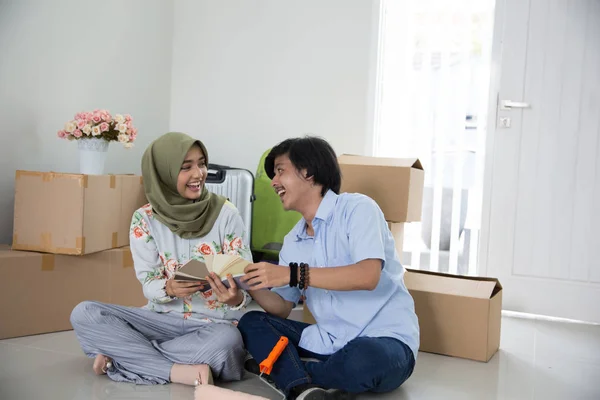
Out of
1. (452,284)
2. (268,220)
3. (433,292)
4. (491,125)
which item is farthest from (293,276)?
(491,125)

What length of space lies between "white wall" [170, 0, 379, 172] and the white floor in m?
1.71

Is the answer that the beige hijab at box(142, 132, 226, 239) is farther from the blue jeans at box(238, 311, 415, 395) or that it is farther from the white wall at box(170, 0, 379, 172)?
the white wall at box(170, 0, 379, 172)

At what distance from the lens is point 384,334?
1.94 m

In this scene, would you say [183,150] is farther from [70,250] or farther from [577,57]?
[577,57]

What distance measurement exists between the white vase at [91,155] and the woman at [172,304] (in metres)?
0.85

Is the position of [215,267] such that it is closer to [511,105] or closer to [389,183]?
[389,183]

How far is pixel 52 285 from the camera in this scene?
265 centimetres

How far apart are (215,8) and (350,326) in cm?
291

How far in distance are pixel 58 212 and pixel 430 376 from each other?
5.36ft

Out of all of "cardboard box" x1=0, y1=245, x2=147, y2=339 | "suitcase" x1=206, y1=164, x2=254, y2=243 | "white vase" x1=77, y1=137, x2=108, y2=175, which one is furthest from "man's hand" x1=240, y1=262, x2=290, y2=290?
"suitcase" x1=206, y1=164, x2=254, y2=243

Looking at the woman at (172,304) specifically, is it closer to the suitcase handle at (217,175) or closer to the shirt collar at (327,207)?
the shirt collar at (327,207)

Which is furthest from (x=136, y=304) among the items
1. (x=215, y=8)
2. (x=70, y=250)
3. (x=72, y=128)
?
(x=215, y=8)

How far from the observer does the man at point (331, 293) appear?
1830 millimetres

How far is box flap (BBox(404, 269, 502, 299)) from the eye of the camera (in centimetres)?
258
